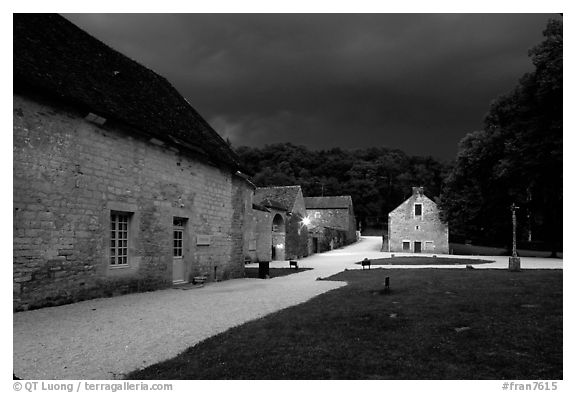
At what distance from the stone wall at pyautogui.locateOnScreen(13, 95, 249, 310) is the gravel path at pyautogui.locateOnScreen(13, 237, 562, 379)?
692 mm

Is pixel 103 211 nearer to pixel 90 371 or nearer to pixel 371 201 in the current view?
pixel 90 371

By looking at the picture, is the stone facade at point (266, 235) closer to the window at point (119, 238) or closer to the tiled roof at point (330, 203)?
the window at point (119, 238)

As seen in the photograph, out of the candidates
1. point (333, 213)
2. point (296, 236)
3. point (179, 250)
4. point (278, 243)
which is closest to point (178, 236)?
point (179, 250)

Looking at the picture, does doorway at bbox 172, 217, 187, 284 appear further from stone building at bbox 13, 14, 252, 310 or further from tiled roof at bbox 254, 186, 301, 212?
tiled roof at bbox 254, 186, 301, 212

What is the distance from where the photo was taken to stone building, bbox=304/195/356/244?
5812 centimetres

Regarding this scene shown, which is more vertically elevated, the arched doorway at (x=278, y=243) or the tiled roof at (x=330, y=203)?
the tiled roof at (x=330, y=203)

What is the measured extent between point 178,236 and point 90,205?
4341 mm

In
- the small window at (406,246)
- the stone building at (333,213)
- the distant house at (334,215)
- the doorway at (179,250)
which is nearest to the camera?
the doorway at (179,250)

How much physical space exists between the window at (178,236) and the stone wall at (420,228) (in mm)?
33265

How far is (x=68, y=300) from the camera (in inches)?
373

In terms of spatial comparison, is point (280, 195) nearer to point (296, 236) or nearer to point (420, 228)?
point (296, 236)

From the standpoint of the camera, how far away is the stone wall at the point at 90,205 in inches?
338

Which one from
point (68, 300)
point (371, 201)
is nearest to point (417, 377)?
point (68, 300)

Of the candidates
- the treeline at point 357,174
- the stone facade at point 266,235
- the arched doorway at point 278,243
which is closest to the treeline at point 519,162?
the arched doorway at point 278,243
